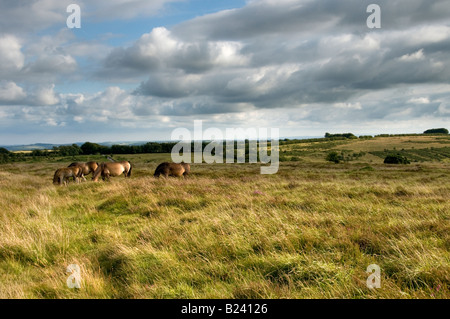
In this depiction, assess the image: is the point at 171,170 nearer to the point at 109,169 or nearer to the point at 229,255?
the point at 109,169

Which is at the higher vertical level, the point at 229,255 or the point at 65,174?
the point at 65,174

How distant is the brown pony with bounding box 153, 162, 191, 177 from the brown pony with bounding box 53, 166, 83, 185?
5.16 metres

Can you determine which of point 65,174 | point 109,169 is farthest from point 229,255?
point 65,174

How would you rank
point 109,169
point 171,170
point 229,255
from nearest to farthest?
point 229,255, point 109,169, point 171,170

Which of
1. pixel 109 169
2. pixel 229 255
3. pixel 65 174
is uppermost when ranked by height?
pixel 109 169

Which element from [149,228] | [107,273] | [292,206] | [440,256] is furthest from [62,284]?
[292,206]

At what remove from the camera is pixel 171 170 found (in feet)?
66.5

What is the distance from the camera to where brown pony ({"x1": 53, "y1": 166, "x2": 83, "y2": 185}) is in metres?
17.4

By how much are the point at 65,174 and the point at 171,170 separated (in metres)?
6.94

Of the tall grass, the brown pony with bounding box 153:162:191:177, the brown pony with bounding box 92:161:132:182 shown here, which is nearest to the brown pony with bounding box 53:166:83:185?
the brown pony with bounding box 92:161:132:182

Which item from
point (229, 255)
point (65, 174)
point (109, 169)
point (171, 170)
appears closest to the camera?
point (229, 255)

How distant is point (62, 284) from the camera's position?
4.13m
